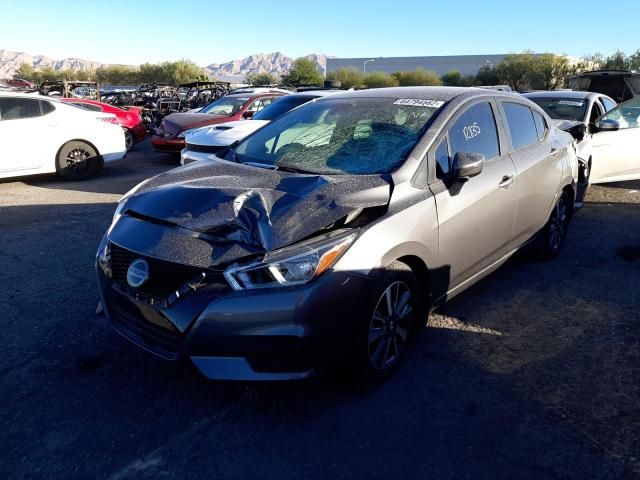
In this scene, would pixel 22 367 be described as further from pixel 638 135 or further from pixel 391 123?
pixel 638 135

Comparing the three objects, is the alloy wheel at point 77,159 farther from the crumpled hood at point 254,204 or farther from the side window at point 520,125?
the side window at point 520,125

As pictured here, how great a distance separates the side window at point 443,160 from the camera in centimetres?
350

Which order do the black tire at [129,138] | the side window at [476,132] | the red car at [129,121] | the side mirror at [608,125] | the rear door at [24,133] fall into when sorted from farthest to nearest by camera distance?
the black tire at [129,138]
the red car at [129,121]
the rear door at [24,133]
the side mirror at [608,125]
the side window at [476,132]

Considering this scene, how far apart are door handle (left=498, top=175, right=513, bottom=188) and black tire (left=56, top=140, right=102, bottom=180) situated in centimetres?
794

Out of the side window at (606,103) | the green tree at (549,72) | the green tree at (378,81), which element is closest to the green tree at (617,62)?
the green tree at (549,72)

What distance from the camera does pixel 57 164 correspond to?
9.19m

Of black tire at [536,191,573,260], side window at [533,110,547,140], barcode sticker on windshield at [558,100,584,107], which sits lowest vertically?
black tire at [536,191,573,260]

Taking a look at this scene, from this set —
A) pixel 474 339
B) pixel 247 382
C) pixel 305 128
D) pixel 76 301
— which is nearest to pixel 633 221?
pixel 474 339

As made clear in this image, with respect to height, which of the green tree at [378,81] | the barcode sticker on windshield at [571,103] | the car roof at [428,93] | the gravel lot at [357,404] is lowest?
the gravel lot at [357,404]

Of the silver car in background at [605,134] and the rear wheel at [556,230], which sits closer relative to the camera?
the rear wheel at [556,230]

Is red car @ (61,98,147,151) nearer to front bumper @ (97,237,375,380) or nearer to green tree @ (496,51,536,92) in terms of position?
front bumper @ (97,237,375,380)

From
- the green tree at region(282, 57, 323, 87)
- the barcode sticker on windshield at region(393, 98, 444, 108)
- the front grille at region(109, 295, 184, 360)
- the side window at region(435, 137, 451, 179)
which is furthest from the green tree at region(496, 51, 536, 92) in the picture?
the front grille at region(109, 295, 184, 360)

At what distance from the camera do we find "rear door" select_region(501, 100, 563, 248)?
4410 millimetres

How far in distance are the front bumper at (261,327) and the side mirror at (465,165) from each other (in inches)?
44.2
